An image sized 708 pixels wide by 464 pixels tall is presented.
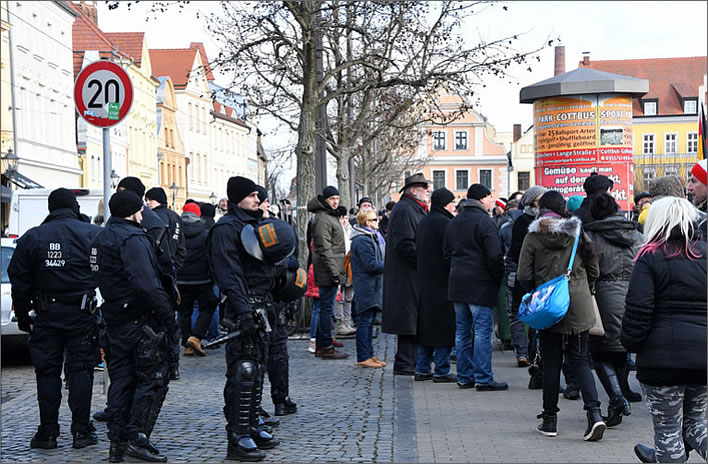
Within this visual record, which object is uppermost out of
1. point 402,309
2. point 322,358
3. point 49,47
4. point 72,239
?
point 49,47

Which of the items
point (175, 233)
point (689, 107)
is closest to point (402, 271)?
point (175, 233)

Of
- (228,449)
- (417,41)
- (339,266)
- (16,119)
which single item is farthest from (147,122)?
(228,449)

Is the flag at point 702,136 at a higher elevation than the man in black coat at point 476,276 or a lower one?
higher

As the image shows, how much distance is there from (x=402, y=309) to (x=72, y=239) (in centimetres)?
410

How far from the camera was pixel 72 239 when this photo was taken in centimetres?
793

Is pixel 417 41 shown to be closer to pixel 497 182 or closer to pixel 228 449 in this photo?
pixel 228 449

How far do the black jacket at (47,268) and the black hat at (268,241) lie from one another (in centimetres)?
134

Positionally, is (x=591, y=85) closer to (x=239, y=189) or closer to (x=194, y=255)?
(x=194, y=255)

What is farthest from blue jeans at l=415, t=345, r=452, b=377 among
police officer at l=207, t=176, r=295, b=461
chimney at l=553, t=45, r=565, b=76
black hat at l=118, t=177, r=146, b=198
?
chimney at l=553, t=45, r=565, b=76

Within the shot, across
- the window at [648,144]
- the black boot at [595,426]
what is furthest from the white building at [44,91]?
the window at [648,144]

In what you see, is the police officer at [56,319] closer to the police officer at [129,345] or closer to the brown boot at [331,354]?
the police officer at [129,345]

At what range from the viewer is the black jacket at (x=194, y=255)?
1299cm

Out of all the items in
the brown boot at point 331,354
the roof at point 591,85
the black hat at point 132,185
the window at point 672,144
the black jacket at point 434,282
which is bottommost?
the brown boot at point 331,354

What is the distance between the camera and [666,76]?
87.1 metres
